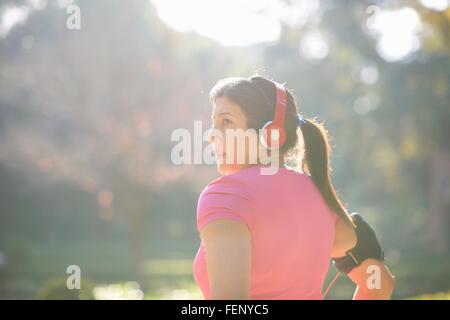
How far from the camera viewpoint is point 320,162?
2455 millimetres

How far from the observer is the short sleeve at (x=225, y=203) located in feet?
6.38

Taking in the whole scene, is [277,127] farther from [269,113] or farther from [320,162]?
[320,162]

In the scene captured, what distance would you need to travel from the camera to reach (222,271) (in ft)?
6.21

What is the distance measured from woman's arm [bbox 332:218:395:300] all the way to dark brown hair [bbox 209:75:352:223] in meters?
0.07

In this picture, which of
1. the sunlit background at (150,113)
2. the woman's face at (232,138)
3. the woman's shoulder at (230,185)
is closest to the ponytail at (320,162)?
the woman's face at (232,138)

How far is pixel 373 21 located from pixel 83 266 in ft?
43.4

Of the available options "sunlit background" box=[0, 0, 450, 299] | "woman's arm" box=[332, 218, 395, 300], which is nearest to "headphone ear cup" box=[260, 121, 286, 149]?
"woman's arm" box=[332, 218, 395, 300]

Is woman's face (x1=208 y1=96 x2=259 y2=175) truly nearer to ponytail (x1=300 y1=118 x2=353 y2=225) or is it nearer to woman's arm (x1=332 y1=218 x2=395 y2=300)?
ponytail (x1=300 y1=118 x2=353 y2=225)

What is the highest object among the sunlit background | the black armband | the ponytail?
the sunlit background

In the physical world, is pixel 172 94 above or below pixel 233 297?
above

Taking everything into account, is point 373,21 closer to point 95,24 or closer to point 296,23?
point 296,23

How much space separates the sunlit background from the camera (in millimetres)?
21203

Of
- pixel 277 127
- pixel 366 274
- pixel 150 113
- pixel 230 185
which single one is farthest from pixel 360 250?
pixel 150 113
